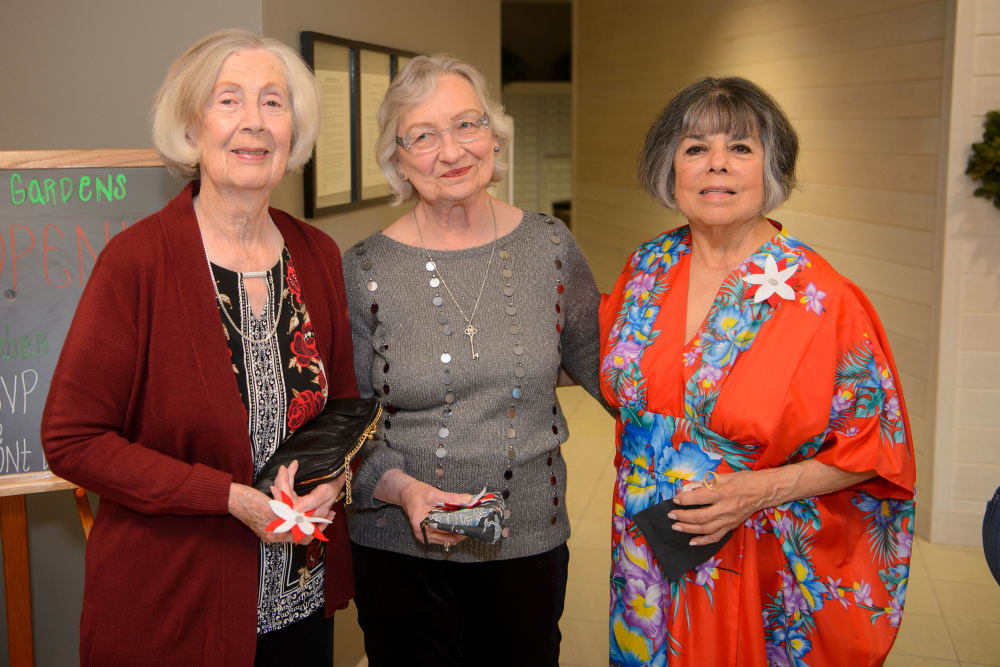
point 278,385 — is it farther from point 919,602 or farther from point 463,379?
point 919,602

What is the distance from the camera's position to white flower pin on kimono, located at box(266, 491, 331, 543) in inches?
59.1

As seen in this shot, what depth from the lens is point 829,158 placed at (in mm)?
4652

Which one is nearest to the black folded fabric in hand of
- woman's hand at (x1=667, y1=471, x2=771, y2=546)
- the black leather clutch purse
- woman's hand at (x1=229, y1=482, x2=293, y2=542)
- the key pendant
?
woman's hand at (x1=667, y1=471, x2=771, y2=546)

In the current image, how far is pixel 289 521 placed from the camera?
150 cm

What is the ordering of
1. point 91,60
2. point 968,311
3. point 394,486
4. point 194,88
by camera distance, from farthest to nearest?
point 968,311 → point 91,60 → point 394,486 → point 194,88

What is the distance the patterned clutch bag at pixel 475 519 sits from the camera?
169cm

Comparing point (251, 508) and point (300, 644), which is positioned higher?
point (251, 508)

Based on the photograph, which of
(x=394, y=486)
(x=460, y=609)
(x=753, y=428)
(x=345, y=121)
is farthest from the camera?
(x=345, y=121)

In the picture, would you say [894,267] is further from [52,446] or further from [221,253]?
[52,446]

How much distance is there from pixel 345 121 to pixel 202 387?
1713mm

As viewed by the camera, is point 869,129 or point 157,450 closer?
point 157,450

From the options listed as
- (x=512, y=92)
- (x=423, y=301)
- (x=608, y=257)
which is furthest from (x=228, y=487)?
(x=512, y=92)

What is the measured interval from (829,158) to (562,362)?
3.06m

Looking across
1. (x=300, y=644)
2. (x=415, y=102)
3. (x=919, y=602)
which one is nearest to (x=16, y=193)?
(x=415, y=102)
